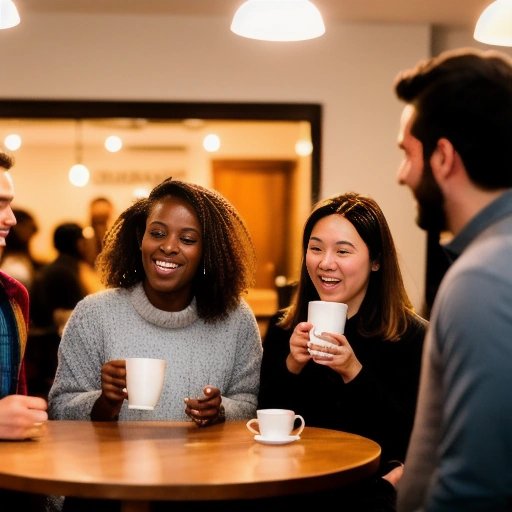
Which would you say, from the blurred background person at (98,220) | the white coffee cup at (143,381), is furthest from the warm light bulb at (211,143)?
the white coffee cup at (143,381)

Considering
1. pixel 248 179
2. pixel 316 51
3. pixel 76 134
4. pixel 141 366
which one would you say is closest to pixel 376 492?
pixel 141 366

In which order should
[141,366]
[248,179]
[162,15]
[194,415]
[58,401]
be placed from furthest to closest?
[248,179], [162,15], [58,401], [194,415], [141,366]

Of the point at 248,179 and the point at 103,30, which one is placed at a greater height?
the point at 103,30

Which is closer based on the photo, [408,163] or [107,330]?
[408,163]

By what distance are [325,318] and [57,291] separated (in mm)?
3792

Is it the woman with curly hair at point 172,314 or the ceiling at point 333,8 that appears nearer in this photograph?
the woman with curly hair at point 172,314

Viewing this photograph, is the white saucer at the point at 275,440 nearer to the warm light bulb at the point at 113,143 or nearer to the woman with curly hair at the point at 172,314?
the woman with curly hair at the point at 172,314

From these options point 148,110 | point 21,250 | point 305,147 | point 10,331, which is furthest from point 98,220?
point 10,331

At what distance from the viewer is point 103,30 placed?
19.1ft

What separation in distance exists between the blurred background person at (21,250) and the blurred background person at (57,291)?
128 mm

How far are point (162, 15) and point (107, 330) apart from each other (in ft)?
11.4

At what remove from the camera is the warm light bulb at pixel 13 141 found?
905 centimetres

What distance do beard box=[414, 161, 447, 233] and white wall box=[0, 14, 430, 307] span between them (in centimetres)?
432

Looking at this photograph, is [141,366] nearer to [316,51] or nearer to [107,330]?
[107,330]
